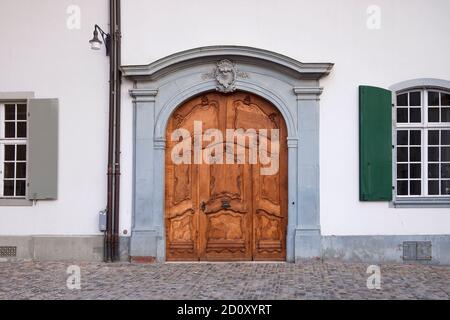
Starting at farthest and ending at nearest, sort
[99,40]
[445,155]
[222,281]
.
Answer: [445,155] → [99,40] → [222,281]

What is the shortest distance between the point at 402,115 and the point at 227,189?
10.9 ft

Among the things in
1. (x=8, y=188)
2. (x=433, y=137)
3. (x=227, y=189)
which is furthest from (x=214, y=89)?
(x=8, y=188)

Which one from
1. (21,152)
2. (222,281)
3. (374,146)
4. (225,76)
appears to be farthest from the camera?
(21,152)

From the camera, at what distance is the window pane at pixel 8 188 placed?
10523mm

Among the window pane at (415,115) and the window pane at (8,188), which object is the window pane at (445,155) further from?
the window pane at (8,188)

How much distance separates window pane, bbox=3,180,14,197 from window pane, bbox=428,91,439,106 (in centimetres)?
760

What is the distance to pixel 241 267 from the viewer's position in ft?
31.2

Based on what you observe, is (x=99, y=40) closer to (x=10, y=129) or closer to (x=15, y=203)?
(x=10, y=129)

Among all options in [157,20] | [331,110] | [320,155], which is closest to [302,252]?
[320,155]

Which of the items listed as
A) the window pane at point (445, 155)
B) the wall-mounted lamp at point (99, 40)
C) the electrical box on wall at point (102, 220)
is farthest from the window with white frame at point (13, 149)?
the window pane at point (445, 155)

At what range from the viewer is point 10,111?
34.6ft
